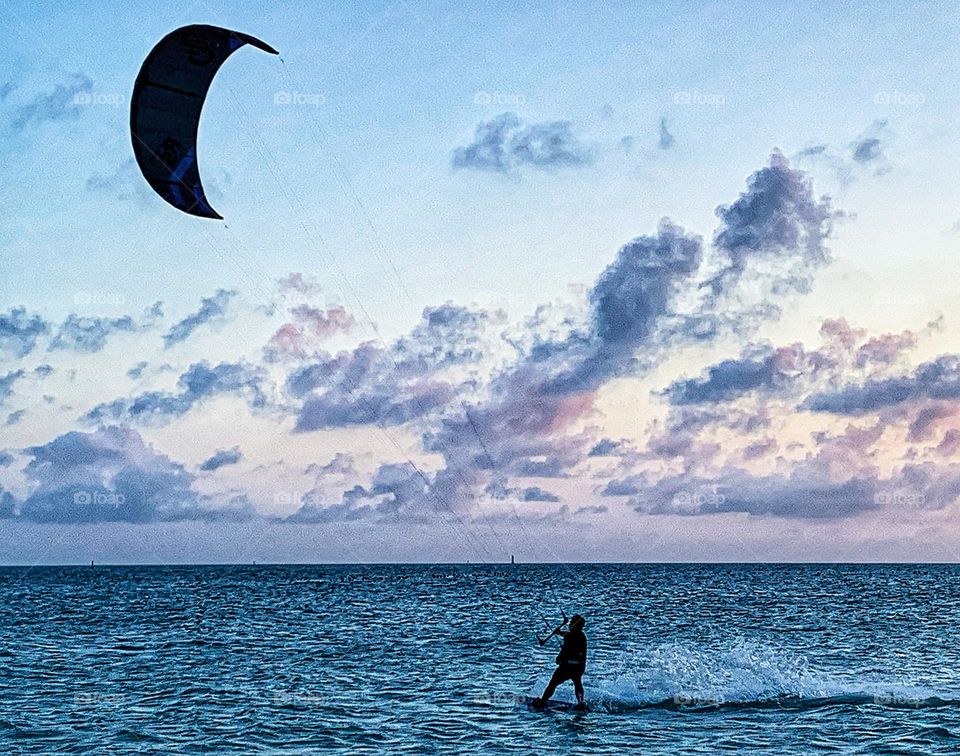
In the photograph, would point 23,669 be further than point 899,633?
No

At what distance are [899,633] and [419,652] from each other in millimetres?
21990

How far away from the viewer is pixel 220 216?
21500mm

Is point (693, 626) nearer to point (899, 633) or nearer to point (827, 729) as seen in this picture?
point (899, 633)

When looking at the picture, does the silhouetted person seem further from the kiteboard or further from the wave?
the wave

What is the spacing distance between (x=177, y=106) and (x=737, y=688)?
63.7ft

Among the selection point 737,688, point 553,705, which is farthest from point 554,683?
point 737,688

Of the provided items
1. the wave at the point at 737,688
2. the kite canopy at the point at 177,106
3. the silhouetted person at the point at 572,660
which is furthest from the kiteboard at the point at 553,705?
the kite canopy at the point at 177,106

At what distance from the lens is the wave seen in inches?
925

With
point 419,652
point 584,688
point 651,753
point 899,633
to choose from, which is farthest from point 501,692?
point 899,633

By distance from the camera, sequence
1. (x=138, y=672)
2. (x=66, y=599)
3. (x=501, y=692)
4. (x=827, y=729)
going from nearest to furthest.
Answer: (x=827, y=729), (x=501, y=692), (x=138, y=672), (x=66, y=599)

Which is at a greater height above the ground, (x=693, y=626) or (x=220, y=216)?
(x=220, y=216)

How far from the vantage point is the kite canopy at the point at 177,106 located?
824 inches

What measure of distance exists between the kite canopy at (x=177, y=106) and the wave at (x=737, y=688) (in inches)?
582

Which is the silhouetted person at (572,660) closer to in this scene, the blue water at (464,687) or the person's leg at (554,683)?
the person's leg at (554,683)
